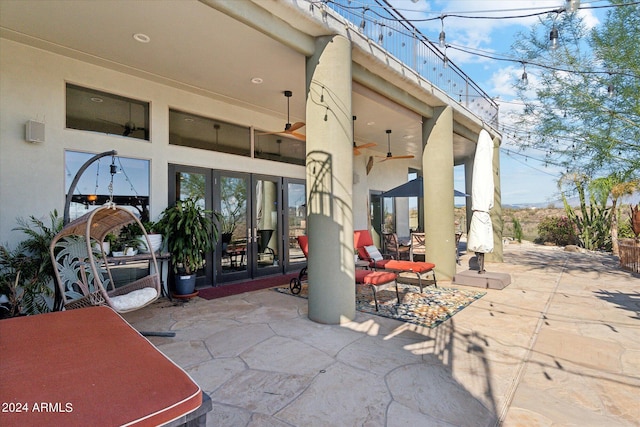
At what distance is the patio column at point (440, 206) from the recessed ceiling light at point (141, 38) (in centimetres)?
514

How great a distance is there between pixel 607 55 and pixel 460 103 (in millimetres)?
2724

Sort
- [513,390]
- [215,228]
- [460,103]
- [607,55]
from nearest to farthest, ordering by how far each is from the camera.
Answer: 1. [513,390]
2. [215,228]
3. [607,55]
4. [460,103]

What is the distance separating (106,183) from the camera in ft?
16.6

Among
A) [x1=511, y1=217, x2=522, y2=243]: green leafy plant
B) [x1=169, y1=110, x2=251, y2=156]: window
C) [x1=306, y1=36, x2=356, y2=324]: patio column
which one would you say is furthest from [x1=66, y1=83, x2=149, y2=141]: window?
[x1=511, y1=217, x2=522, y2=243]: green leafy plant

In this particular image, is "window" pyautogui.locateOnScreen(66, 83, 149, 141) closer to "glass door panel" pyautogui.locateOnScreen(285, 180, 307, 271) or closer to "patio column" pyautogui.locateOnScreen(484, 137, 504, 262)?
"glass door panel" pyautogui.locateOnScreen(285, 180, 307, 271)

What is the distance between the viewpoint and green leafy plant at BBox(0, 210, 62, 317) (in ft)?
12.1

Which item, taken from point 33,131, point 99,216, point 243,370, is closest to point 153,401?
point 243,370

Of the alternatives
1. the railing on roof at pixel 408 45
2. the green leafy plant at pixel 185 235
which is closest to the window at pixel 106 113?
the green leafy plant at pixel 185 235

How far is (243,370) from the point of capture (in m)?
2.72

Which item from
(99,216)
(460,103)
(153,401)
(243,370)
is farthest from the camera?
(460,103)

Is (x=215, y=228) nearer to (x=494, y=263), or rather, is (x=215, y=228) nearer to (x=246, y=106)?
(x=246, y=106)

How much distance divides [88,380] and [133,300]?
241 cm

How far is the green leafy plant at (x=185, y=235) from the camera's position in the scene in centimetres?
518

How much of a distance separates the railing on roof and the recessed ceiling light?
2167mm
